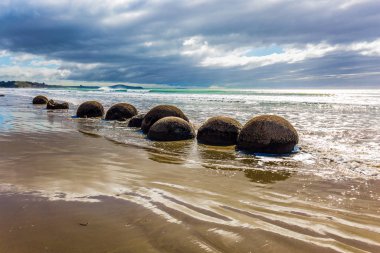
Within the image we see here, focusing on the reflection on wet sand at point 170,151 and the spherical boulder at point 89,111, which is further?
the spherical boulder at point 89,111

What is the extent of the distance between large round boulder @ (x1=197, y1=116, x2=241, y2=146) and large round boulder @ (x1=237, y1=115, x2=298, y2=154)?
85 cm

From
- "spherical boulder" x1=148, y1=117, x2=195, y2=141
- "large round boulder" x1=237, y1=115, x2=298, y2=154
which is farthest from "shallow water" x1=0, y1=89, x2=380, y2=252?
"spherical boulder" x1=148, y1=117, x2=195, y2=141

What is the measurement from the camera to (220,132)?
34.0 feet

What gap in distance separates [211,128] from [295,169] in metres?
3.88

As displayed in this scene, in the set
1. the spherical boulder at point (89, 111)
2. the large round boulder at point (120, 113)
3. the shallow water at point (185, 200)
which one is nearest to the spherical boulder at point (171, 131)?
the shallow water at point (185, 200)

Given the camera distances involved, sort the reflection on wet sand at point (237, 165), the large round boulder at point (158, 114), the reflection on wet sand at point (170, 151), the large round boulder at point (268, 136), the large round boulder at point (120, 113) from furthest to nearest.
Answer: the large round boulder at point (120, 113)
the large round boulder at point (158, 114)
the large round boulder at point (268, 136)
the reflection on wet sand at point (170, 151)
the reflection on wet sand at point (237, 165)

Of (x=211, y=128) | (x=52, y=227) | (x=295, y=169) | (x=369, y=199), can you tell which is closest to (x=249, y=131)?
(x=211, y=128)

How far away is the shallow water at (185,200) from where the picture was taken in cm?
345

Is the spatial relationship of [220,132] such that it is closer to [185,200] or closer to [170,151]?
[170,151]

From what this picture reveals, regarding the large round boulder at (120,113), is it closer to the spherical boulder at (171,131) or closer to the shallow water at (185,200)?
the spherical boulder at (171,131)

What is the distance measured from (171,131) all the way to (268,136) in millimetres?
3355

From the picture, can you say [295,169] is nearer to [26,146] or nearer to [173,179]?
[173,179]

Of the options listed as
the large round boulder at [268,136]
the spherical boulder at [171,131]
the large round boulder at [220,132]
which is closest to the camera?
the large round boulder at [268,136]

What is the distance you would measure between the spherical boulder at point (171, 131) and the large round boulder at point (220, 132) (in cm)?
67
